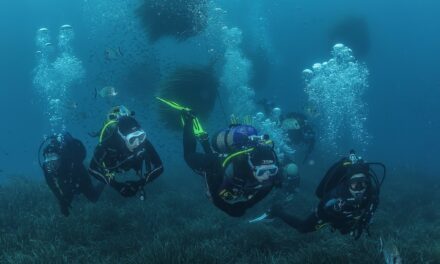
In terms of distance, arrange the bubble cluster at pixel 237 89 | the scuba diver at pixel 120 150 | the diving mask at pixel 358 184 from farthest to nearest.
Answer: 1. the bubble cluster at pixel 237 89
2. the scuba diver at pixel 120 150
3. the diving mask at pixel 358 184

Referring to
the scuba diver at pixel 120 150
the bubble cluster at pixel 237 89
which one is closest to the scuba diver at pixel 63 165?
the scuba diver at pixel 120 150

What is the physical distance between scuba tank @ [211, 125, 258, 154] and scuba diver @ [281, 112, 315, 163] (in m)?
5.35

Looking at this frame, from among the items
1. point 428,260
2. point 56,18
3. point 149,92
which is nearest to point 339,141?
point 149,92

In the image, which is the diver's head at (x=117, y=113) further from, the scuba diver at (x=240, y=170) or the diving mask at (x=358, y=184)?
A: the diving mask at (x=358, y=184)

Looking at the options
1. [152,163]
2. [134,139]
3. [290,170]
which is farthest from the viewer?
[290,170]

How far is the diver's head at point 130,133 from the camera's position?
6477mm

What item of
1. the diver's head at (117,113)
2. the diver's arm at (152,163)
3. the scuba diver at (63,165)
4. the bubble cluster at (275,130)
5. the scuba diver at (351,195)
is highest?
the diver's head at (117,113)

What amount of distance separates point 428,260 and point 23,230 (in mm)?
8166

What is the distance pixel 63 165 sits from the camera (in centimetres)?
796

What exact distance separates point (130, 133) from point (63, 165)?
→ 89.8 inches

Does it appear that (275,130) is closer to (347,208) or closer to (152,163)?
(152,163)

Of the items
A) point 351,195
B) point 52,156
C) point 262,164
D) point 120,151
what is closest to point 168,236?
point 120,151

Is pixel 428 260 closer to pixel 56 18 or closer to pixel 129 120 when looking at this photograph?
pixel 129 120

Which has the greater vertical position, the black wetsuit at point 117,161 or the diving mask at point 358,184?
the diving mask at point 358,184
